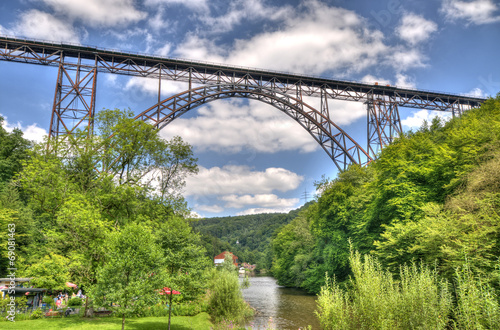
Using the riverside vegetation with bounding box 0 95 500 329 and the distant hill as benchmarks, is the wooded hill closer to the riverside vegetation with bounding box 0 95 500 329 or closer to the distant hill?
the riverside vegetation with bounding box 0 95 500 329

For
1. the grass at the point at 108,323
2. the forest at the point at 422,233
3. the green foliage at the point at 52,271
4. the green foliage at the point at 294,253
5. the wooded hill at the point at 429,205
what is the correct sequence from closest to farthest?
the forest at the point at 422,233
the wooded hill at the point at 429,205
the grass at the point at 108,323
the green foliage at the point at 52,271
the green foliage at the point at 294,253

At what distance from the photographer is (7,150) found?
1416 inches

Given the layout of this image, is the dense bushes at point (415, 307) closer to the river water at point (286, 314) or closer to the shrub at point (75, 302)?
the river water at point (286, 314)

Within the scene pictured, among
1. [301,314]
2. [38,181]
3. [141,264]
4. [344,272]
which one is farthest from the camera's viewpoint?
[344,272]

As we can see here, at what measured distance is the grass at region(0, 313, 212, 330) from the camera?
15188mm

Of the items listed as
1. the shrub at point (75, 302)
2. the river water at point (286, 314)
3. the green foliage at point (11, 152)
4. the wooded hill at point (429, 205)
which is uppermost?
the green foliage at point (11, 152)

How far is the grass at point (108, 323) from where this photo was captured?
15.2 meters

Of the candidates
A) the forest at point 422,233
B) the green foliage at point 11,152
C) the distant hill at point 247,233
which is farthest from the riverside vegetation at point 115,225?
the distant hill at point 247,233

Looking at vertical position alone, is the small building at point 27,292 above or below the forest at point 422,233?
below

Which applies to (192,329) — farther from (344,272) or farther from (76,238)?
(344,272)

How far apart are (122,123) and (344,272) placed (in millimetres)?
25264

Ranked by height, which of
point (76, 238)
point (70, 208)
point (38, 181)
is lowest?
point (76, 238)

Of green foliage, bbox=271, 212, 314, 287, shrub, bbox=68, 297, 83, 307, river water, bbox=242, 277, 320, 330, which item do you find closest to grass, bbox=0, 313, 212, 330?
river water, bbox=242, 277, 320, 330

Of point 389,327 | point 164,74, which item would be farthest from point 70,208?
point 389,327
